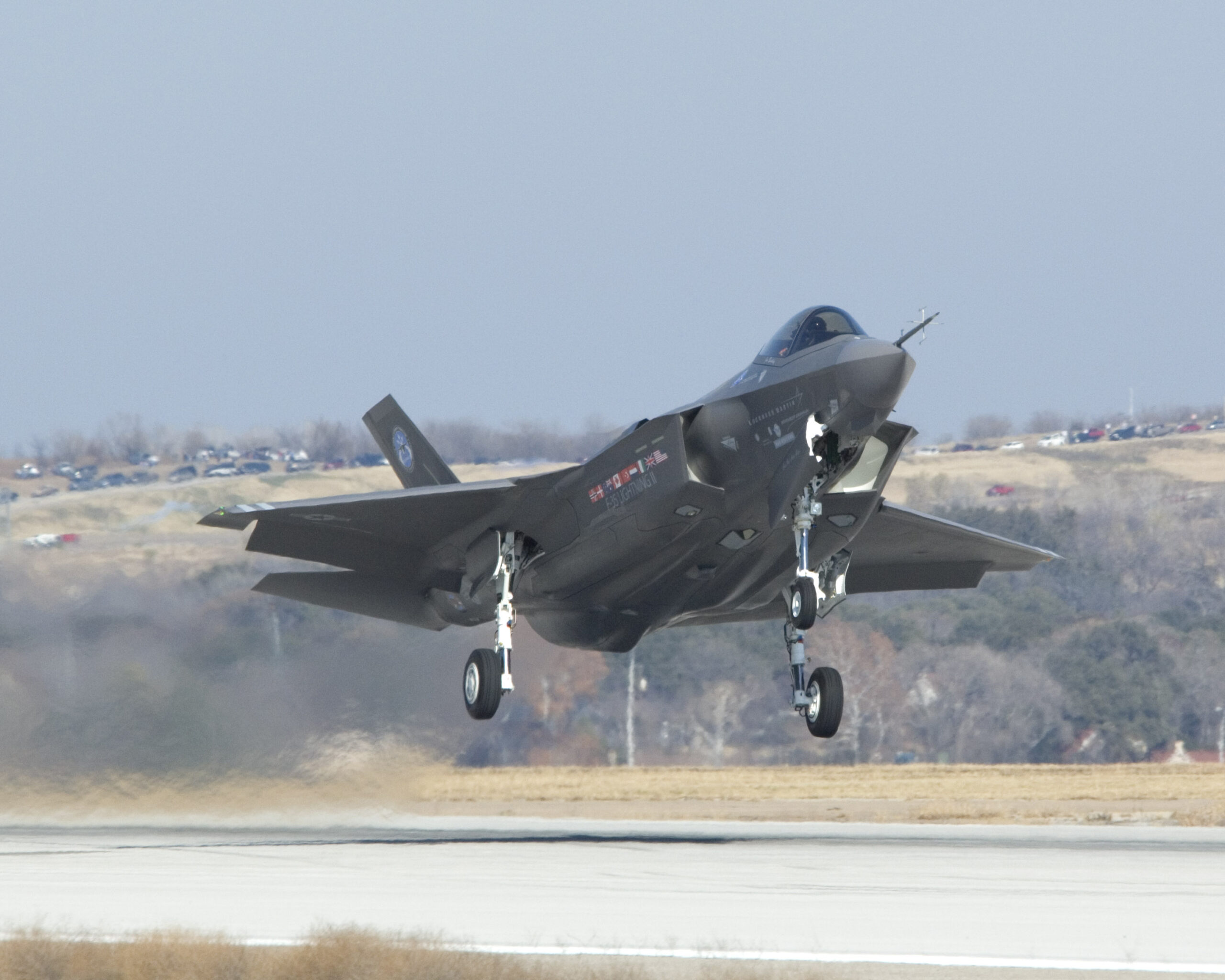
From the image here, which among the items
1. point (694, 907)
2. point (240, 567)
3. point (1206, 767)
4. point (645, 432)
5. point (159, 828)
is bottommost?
point (1206, 767)

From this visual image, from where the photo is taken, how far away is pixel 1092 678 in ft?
206

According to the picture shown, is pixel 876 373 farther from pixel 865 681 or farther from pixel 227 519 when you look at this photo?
pixel 865 681

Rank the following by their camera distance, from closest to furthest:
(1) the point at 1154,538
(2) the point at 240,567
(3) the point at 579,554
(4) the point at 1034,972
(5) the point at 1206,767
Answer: (4) the point at 1034,972, (3) the point at 579,554, (2) the point at 240,567, (5) the point at 1206,767, (1) the point at 1154,538

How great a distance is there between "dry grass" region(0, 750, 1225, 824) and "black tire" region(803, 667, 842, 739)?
7855 mm

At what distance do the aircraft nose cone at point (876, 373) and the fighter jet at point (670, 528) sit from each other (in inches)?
0.9

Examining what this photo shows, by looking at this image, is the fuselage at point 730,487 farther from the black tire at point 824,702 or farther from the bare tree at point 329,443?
the bare tree at point 329,443

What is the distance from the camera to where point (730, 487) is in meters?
19.3

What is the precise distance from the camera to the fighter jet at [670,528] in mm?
18672

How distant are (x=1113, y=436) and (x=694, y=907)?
118 meters

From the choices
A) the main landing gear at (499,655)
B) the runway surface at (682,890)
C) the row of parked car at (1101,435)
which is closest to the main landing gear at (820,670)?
the runway surface at (682,890)

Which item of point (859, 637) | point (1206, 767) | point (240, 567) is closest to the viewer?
point (240, 567)

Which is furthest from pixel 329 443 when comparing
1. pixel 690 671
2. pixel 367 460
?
pixel 690 671

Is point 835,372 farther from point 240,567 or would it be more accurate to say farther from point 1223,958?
point 240,567

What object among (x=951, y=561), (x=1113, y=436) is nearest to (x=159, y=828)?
(x=951, y=561)
